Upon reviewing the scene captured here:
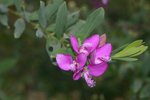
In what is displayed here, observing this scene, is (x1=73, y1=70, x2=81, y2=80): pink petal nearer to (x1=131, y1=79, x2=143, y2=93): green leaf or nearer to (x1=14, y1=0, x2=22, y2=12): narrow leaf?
(x1=14, y1=0, x2=22, y2=12): narrow leaf

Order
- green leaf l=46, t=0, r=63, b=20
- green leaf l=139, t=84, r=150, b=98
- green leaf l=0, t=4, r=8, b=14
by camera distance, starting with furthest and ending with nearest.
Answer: green leaf l=139, t=84, r=150, b=98, green leaf l=0, t=4, r=8, b=14, green leaf l=46, t=0, r=63, b=20

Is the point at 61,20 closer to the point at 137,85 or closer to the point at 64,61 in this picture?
the point at 64,61

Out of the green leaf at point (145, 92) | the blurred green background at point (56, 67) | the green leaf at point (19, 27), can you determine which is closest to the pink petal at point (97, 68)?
the green leaf at point (19, 27)

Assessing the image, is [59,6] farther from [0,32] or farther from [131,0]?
[131,0]

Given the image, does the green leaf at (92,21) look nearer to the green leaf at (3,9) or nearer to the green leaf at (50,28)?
the green leaf at (50,28)

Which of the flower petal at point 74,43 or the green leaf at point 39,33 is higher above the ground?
the flower petal at point 74,43

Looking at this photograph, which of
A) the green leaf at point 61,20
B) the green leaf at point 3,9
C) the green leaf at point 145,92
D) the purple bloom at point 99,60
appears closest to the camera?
the purple bloom at point 99,60

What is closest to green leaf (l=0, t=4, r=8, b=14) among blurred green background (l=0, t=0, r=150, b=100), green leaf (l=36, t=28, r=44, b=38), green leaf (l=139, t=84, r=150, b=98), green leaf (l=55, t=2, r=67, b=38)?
green leaf (l=36, t=28, r=44, b=38)
